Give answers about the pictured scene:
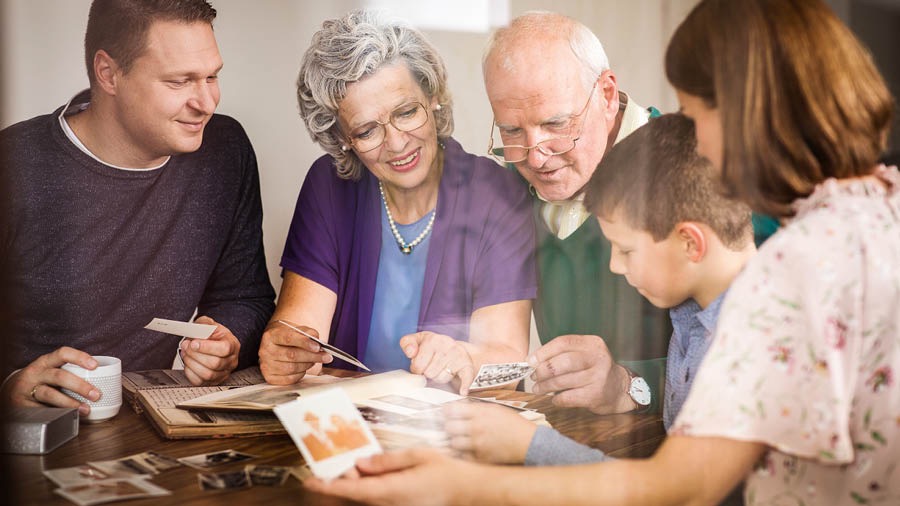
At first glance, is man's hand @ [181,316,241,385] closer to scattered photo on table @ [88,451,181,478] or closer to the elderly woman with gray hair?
the elderly woman with gray hair

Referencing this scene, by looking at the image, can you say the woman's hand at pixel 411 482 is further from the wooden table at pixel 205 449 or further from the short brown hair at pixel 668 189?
the short brown hair at pixel 668 189

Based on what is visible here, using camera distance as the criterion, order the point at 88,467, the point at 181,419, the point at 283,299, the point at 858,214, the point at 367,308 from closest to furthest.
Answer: the point at 858,214, the point at 88,467, the point at 181,419, the point at 367,308, the point at 283,299

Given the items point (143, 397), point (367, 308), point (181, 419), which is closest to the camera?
point (181, 419)

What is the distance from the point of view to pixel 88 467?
1352 mm

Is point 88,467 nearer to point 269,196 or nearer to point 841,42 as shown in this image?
point 269,196

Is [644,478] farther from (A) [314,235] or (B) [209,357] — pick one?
(B) [209,357]

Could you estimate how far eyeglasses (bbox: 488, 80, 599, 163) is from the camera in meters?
1.64

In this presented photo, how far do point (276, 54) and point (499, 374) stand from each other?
78 centimetres

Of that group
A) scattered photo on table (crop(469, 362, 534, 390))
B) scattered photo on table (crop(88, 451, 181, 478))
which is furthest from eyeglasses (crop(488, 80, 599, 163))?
scattered photo on table (crop(88, 451, 181, 478))

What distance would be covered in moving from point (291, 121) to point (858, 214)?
1.06m

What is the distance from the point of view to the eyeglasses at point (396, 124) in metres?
1.62

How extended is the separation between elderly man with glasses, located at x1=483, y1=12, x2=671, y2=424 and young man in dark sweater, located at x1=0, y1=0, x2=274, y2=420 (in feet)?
1.88

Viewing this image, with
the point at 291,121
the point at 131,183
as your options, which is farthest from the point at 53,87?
the point at 291,121

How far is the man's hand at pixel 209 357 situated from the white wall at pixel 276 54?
0.44m
